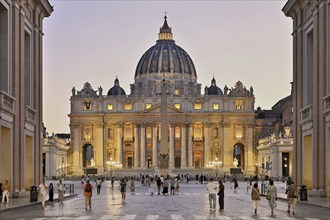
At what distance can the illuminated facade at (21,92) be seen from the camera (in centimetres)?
4262

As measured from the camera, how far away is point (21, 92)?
45.6 meters

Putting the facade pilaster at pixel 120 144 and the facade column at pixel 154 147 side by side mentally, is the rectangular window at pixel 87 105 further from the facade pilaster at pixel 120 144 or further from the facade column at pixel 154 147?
the facade column at pixel 154 147

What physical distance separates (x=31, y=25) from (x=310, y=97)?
18413mm

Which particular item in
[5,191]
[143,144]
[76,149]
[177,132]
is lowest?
[5,191]

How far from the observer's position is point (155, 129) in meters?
182

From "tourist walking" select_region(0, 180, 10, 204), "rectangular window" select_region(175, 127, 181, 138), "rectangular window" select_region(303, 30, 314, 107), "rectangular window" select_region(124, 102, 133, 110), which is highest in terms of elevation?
"rectangular window" select_region(124, 102, 133, 110)

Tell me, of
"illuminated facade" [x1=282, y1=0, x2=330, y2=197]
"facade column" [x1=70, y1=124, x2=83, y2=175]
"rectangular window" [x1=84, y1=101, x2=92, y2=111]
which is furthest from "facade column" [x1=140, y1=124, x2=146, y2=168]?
"illuminated facade" [x1=282, y1=0, x2=330, y2=197]

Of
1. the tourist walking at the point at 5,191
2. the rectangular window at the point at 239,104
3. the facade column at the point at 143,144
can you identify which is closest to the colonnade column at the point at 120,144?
the facade column at the point at 143,144

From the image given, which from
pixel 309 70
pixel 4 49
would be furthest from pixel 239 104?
pixel 4 49

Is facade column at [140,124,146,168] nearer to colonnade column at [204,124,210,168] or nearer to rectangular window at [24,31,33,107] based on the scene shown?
colonnade column at [204,124,210,168]

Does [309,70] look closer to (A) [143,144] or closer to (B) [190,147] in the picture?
(B) [190,147]

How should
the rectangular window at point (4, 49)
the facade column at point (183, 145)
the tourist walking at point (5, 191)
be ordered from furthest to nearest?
the facade column at point (183, 145) → the rectangular window at point (4, 49) → the tourist walking at point (5, 191)

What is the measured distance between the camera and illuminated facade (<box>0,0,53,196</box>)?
140 feet

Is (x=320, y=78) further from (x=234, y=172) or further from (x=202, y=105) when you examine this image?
(x=202, y=105)
